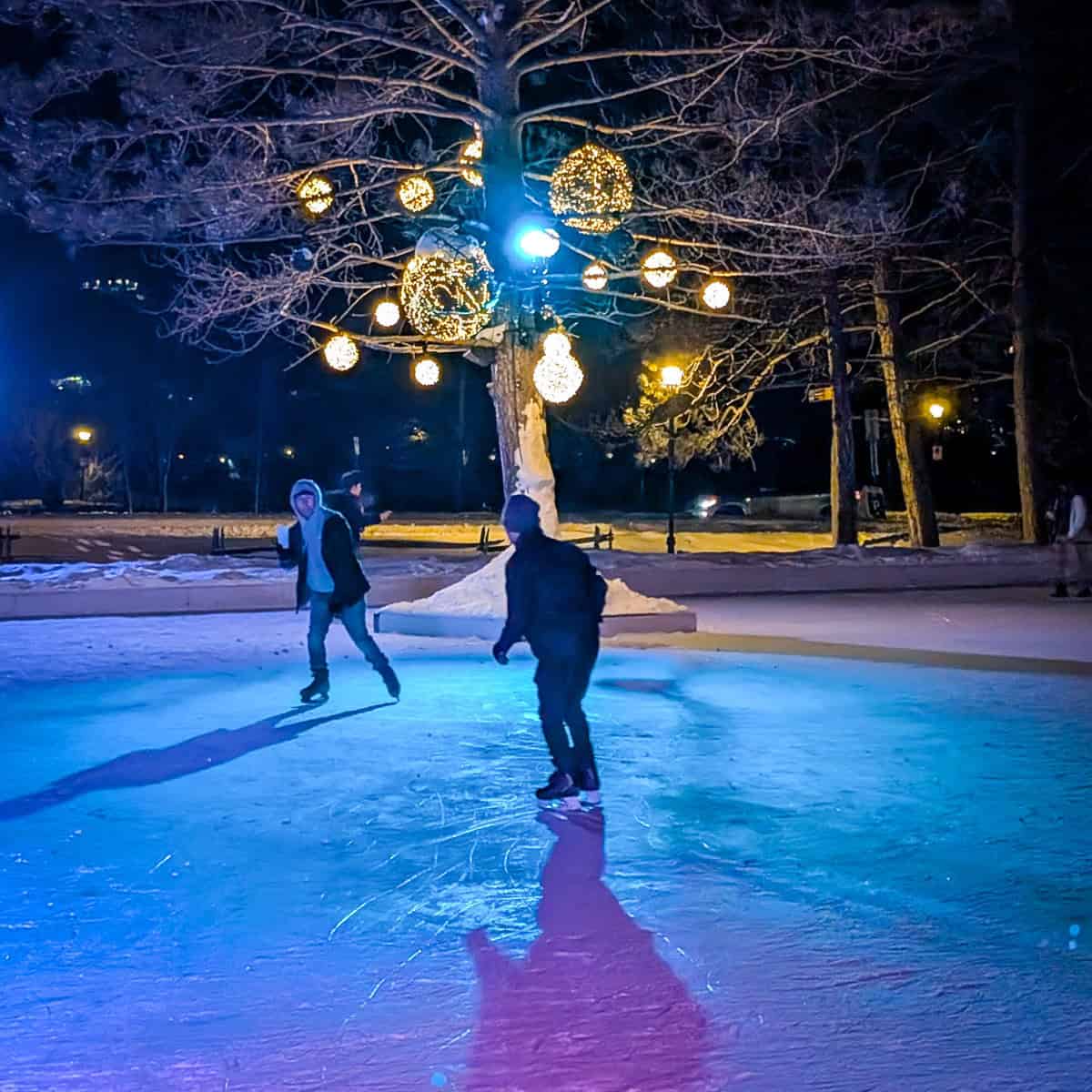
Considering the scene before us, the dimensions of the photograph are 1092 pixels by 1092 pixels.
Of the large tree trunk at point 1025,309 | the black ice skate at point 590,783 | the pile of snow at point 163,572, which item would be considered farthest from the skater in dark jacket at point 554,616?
the large tree trunk at point 1025,309

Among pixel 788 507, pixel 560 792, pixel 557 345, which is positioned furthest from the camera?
pixel 788 507

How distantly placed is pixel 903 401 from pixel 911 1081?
2675 centimetres

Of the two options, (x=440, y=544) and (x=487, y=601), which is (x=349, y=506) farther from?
(x=440, y=544)

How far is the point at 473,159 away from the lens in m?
16.5

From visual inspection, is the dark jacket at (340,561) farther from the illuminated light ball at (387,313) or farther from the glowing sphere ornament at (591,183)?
the illuminated light ball at (387,313)

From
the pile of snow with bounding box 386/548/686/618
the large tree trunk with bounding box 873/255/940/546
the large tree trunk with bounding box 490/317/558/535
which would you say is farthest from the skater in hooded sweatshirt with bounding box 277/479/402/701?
the large tree trunk with bounding box 873/255/940/546

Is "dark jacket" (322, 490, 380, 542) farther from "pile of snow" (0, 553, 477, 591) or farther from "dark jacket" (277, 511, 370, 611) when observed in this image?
"pile of snow" (0, 553, 477, 591)

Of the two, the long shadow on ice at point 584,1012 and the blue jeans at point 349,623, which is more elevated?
the blue jeans at point 349,623

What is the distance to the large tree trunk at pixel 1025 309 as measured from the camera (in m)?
28.1

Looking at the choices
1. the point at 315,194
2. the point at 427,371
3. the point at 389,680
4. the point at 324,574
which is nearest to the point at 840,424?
the point at 427,371

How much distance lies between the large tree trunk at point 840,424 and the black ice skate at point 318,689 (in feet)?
61.7

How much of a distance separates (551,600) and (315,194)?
9.36 meters

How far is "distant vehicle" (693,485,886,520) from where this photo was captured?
160 ft

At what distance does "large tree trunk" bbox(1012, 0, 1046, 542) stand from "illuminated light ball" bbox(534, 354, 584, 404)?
16048mm
